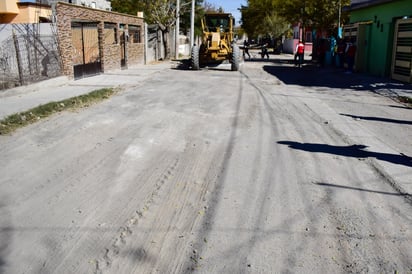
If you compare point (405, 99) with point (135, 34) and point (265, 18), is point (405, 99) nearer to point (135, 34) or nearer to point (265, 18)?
point (135, 34)

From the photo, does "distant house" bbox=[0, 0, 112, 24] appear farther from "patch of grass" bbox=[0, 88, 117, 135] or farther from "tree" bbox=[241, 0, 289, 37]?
"tree" bbox=[241, 0, 289, 37]

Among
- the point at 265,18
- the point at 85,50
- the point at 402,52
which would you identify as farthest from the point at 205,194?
the point at 265,18

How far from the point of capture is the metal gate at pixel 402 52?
17.7 meters

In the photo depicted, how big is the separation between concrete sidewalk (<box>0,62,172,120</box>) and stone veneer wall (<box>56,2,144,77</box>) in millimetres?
1014

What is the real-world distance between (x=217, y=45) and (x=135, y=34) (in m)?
6.38

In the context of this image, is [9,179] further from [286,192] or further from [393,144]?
[393,144]

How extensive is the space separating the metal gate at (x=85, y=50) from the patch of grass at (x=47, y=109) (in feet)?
15.0

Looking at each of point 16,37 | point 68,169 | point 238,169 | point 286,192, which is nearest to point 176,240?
point 286,192

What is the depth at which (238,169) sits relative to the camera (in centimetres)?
634

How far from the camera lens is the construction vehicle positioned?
2317cm

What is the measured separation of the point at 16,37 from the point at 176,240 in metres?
11.8

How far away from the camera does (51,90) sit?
14.3 metres

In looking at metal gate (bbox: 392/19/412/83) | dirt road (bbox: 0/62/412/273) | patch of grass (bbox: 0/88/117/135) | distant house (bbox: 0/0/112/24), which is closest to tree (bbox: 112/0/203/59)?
distant house (bbox: 0/0/112/24)

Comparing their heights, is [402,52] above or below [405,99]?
above
